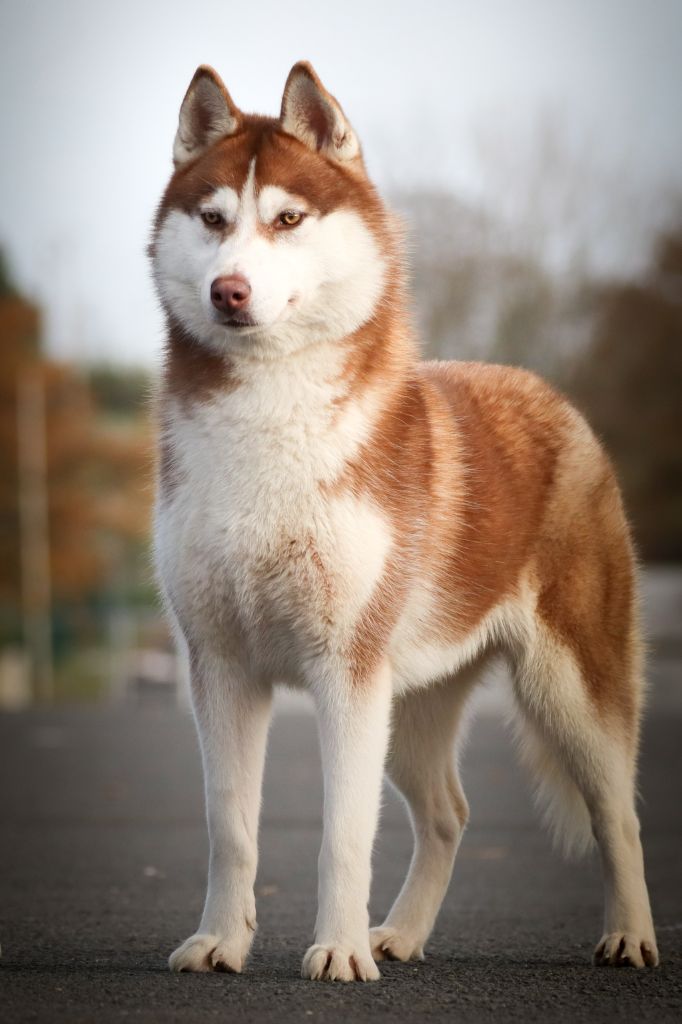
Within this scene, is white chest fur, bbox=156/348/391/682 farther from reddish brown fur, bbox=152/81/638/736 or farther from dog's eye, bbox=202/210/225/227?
dog's eye, bbox=202/210/225/227

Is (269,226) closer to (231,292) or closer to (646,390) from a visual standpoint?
(231,292)

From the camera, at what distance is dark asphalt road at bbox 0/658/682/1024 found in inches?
168

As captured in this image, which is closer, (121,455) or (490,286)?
(490,286)

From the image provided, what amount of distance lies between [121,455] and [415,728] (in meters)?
40.0

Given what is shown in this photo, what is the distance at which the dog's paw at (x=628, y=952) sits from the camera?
16.5 ft

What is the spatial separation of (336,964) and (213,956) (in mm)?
419

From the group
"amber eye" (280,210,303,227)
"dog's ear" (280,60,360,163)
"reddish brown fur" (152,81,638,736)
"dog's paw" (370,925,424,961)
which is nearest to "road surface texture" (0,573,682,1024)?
"dog's paw" (370,925,424,961)

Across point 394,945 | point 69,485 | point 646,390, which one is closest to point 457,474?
point 394,945

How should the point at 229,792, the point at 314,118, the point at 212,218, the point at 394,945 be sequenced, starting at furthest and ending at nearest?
the point at 394,945, the point at 314,118, the point at 229,792, the point at 212,218

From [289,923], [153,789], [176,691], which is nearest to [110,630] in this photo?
[176,691]

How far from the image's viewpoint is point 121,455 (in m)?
45.0

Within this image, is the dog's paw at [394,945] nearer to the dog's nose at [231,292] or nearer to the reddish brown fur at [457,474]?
the reddish brown fur at [457,474]

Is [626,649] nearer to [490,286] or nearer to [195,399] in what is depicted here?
[195,399]

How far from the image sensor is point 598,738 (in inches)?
212
